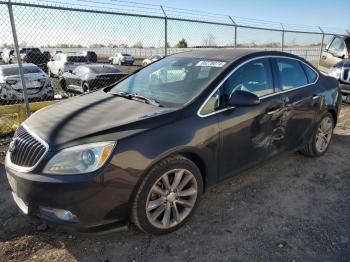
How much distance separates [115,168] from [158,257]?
87cm

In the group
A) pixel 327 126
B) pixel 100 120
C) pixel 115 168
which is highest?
pixel 100 120

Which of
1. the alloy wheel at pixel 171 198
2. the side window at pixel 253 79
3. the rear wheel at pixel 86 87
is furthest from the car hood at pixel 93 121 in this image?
the rear wheel at pixel 86 87

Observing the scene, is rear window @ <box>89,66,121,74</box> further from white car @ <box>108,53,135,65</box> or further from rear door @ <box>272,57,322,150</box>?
white car @ <box>108,53,135,65</box>

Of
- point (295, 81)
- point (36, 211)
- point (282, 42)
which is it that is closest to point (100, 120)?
point (36, 211)

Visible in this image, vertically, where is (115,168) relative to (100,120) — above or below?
below

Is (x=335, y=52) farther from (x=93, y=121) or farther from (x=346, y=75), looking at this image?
(x=93, y=121)

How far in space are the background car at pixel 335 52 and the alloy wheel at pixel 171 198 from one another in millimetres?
9505

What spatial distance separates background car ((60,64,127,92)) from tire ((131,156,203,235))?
7736 mm

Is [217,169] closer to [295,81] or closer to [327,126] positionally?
[295,81]

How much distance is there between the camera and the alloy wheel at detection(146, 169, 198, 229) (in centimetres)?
289

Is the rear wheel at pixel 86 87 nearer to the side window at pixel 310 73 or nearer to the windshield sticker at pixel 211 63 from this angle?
the windshield sticker at pixel 211 63

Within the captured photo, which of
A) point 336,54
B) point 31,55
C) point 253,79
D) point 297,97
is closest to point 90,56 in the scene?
point 31,55

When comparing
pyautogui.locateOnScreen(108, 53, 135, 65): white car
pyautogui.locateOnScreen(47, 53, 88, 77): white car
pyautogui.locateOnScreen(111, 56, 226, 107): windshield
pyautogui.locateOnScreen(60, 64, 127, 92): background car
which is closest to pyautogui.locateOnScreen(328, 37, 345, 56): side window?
pyautogui.locateOnScreen(60, 64, 127, 92): background car

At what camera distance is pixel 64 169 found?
8.31 feet
